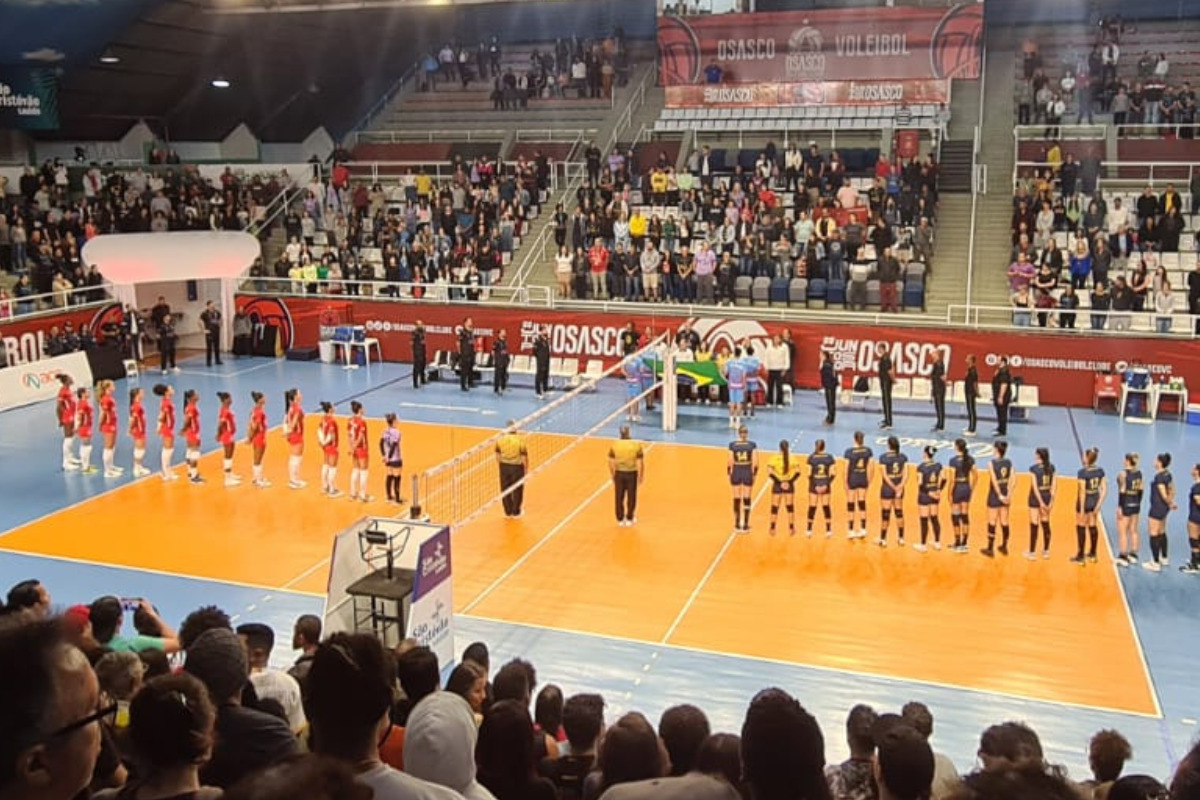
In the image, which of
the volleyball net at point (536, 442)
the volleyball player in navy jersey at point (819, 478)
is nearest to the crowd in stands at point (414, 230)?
the volleyball net at point (536, 442)

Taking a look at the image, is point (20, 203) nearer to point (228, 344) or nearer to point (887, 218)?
point (228, 344)

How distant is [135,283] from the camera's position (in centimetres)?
2894

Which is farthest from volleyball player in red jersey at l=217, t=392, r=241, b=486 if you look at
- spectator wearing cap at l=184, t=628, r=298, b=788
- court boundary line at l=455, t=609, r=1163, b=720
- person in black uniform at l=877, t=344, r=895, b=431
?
spectator wearing cap at l=184, t=628, r=298, b=788

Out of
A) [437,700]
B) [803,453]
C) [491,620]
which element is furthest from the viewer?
[803,453]

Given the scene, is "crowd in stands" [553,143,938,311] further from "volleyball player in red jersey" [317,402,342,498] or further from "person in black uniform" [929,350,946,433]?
"volleyball player in red jersey" [317,402,342,498]

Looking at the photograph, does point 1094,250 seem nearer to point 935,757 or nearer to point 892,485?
point 892,485

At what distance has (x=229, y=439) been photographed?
18812 mm

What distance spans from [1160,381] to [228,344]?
21998 mm

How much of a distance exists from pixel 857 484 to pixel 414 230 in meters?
18.9

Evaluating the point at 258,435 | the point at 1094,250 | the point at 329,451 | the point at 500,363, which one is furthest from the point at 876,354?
the point at 258,435

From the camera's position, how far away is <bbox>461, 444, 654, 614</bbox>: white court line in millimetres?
14030

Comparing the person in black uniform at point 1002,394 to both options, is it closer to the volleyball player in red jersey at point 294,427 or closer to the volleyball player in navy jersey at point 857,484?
the volleyball player in navy jersey at point 857,484

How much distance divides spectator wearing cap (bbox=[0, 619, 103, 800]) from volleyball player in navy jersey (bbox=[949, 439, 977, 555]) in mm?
13633

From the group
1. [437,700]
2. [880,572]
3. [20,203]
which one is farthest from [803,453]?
[20,203]
